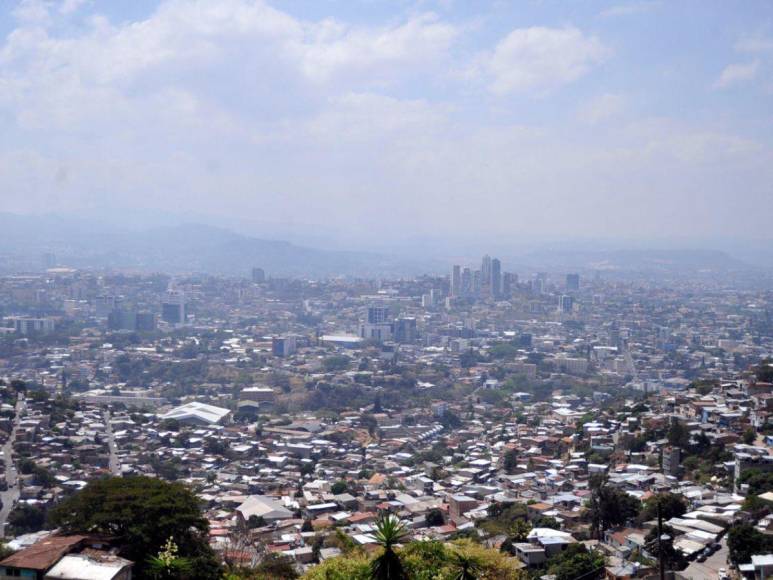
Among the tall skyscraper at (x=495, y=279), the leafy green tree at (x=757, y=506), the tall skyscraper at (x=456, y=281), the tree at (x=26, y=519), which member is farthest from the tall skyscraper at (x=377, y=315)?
the leafy green tree at (x=757, y=506)

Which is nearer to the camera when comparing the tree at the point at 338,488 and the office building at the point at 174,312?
the tree at the point at 338,488

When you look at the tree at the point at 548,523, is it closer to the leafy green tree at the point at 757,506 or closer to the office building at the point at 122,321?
the leafy green tree at the point at 757,506

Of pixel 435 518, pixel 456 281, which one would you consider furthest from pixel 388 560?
pixel 456 281

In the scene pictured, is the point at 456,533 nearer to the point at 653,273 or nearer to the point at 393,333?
the point at 393,333

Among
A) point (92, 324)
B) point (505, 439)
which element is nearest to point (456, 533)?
point (505, 439)

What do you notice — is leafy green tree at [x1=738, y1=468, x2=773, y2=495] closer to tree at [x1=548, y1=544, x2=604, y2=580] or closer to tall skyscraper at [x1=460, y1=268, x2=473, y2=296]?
tree at [x1=548, y1=544, x2=604, y2=580]

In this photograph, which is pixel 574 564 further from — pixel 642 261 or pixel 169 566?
pixel 642 261
